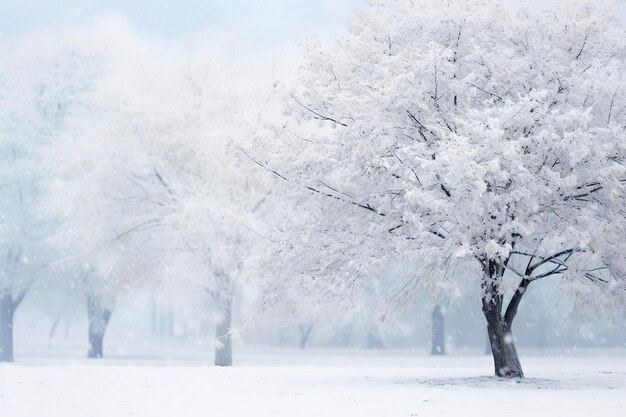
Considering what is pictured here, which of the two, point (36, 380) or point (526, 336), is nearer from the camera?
point (36, 380)

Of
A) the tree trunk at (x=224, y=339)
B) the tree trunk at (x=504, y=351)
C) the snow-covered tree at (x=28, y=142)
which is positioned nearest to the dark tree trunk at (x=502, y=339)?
the tree trunk at (x=504, y=351)

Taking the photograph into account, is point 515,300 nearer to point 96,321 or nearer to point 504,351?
point 504,351

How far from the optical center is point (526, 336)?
5053cm

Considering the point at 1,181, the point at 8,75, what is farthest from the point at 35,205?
the point at 8,75

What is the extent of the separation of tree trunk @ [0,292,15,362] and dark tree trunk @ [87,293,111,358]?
3.13 m

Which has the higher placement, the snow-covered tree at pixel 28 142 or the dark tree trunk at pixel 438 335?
the snow-covered tree at pixel 28 142

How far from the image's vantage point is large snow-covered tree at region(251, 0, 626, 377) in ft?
48.1

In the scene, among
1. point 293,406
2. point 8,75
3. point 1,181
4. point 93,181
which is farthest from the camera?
point 8,75

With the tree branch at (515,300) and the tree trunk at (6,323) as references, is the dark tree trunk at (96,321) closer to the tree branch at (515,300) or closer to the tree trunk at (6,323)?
the tree trunk at (6,323)

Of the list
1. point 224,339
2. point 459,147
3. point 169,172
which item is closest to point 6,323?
point 169,172

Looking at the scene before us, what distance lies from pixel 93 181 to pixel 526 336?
3311 cm

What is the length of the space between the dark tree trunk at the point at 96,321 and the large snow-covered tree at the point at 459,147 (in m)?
18.7

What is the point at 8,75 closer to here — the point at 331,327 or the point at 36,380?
the point at 36,380

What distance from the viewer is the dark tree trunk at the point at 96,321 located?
34.0m
